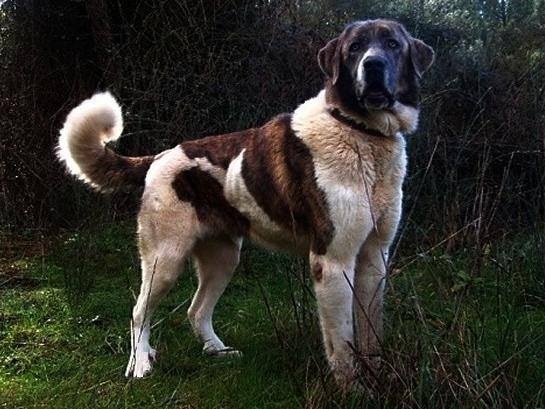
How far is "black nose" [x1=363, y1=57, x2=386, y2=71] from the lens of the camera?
326 cm

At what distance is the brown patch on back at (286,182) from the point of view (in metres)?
3.34

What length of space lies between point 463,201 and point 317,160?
265cm

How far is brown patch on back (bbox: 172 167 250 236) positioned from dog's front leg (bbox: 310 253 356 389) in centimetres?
67

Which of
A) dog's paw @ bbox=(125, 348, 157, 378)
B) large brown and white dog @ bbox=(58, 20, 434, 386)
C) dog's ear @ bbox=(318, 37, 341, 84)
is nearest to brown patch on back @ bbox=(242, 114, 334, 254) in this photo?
large brown and white dog @ bbox=(58, 20, 434, 386)

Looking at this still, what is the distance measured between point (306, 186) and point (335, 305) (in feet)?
1.82

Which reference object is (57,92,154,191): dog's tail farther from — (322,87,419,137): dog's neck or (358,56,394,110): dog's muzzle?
(358,56,394,110): dog's muzzle

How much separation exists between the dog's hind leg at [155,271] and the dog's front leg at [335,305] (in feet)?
2.83

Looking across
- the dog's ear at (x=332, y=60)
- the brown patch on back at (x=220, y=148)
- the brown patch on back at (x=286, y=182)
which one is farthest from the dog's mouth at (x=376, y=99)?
the brown patch on back at (x=220, y=148)

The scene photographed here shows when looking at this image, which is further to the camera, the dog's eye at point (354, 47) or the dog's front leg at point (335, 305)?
the dog's eye at point (354, 47)

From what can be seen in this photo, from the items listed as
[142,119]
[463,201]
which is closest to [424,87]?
[463,201]

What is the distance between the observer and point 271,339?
3.89 m

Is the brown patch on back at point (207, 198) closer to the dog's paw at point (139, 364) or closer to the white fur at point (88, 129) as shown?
the white fur at point (88, 129)

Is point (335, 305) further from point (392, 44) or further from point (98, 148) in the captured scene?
point (98, 148)

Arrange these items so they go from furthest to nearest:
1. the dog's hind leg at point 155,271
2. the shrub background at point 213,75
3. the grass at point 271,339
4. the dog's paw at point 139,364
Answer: the shrub background at point 213,75, the dog's hind leg at point 155,271, the dog's paw at point 139,364, the grass at point 271,339
